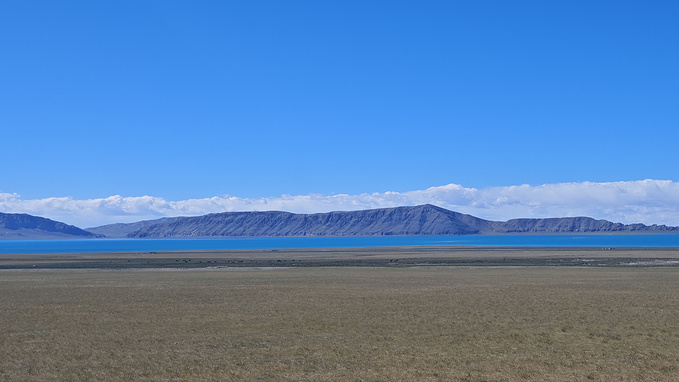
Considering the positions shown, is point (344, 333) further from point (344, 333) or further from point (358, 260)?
point (358, 260)

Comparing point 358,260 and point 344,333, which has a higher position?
point 358,260

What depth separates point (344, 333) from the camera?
21.4 m

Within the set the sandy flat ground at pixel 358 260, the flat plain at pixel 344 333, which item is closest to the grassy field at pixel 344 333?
the flat plain at pixel 344 333

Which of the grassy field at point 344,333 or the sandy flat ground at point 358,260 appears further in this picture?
the sandy flat ground at point 358,260

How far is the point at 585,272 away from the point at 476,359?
36.1 metres

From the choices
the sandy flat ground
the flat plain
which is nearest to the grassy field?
the flat plain

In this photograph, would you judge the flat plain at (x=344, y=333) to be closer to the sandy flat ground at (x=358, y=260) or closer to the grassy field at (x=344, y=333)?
the grassy field at (x=344, y=333)

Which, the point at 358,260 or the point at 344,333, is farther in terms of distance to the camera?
the point at 358,260

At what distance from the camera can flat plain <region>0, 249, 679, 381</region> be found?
16.1 metres

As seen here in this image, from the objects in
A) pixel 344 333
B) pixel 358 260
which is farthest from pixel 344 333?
pixel 358 260

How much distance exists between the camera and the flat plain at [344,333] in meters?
16.1

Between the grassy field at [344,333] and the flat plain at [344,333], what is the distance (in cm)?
5

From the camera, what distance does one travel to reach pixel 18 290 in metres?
37.3

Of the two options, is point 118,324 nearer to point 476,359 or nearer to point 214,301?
point 214,301
